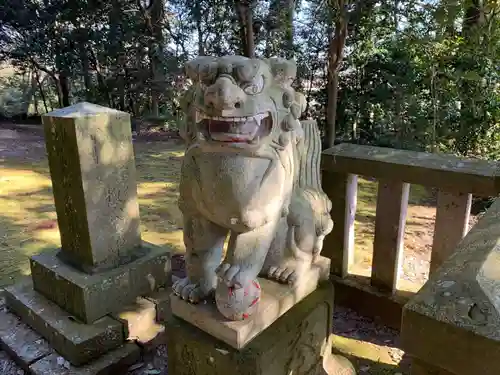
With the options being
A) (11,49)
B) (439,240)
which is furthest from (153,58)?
(439,240)

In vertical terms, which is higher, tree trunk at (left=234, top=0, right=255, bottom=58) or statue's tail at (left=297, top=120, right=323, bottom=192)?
tree trunk at (left=234, top=0, right=255, bottom=58)

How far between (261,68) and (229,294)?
2.47ft

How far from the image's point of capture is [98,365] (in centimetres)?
205

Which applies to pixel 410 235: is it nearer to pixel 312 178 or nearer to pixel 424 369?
pixel 312 178

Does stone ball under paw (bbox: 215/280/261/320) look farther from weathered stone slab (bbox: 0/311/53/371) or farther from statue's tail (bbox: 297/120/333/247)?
weathered stone slab (bbox: 0/311/53/371)

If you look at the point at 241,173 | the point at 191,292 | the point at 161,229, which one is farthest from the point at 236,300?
the point at 161,229

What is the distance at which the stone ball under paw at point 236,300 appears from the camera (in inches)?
54.8

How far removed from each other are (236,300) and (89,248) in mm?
1156

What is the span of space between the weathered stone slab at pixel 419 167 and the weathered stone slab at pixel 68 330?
1.47m

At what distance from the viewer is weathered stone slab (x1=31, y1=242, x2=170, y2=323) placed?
2152 mm

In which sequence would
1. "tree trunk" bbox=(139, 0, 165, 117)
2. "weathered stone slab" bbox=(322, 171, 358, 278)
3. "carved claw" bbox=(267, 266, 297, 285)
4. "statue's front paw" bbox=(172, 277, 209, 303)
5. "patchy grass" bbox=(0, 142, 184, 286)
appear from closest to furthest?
1. "statue's front paw" bbox=(172, 277, 209, 303)
2. "carved claw" bbox=(267, 266, 297, 285)
3. "weathered stone slab" bbox=(322, 171, 358, 278)
4. "patchy grass" bbox=(0, 142, 184, 286)
5. "tree trunk" bbox=(139, 0, 165, 117)

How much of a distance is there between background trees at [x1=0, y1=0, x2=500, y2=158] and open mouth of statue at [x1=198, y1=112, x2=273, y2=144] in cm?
290

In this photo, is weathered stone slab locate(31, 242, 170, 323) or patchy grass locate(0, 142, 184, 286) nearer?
weathered stone slab locate(31, 242, 170, 323)

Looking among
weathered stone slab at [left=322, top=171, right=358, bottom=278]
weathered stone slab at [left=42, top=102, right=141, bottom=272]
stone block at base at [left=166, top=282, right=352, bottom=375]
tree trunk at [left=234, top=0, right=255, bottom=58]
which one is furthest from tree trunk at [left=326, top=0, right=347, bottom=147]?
stone block at base at [left=166, top=282, right=352, bottom=375]
